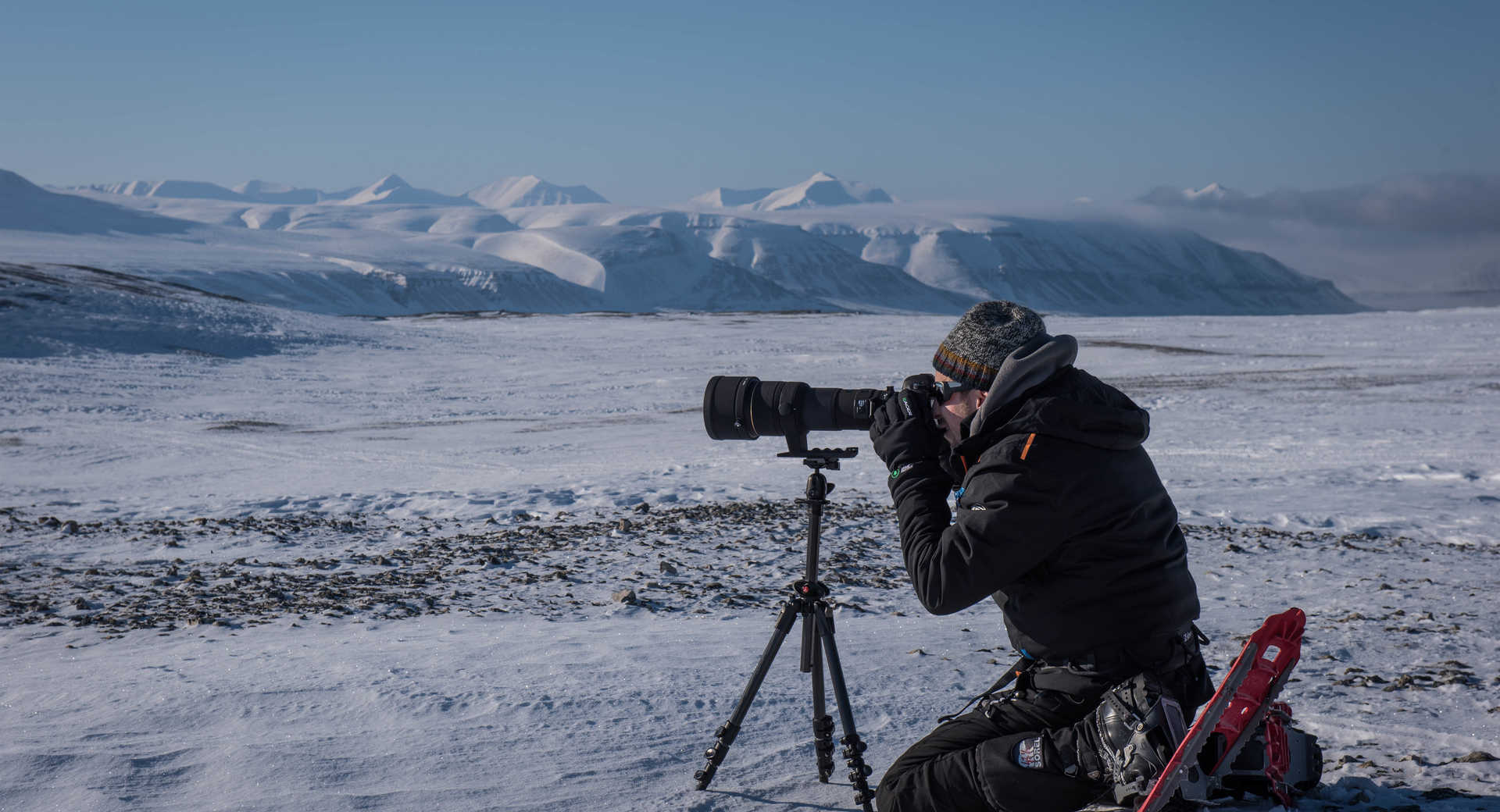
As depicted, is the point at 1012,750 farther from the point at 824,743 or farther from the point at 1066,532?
the point at 824,743

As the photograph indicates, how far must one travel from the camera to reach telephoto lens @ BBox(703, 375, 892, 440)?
10.4 feet

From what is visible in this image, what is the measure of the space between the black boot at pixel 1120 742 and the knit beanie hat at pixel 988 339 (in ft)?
2.73

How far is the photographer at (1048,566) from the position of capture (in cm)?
247

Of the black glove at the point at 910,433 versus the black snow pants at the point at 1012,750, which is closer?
the black snow pants at the point at 1012,750

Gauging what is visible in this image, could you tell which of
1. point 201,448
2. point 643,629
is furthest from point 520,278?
point 643,629

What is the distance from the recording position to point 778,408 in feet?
10.7

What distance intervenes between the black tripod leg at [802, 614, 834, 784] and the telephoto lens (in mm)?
648

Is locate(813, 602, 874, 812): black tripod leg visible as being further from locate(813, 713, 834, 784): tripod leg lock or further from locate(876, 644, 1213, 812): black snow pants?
locate(876, 644, 1213, 812): black snow pants

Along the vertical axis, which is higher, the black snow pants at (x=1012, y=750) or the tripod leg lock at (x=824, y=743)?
the black snow pants at (x=1012, y=750)

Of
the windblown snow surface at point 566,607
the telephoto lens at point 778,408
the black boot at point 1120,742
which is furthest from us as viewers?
the windblown snow surface at point 566,607

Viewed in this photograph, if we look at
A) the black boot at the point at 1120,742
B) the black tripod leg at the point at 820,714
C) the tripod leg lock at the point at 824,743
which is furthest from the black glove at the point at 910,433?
the tripod leg lock at the point at 824,743

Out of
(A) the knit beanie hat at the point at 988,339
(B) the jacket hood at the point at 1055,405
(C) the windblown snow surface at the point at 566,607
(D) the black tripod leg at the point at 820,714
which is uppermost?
(A) the knit beanie hat at the point at 988,339

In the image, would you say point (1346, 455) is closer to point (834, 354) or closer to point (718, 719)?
point (718, 719)

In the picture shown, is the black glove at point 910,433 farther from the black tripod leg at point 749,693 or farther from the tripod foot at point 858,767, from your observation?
the tripod foot at point 858,767
